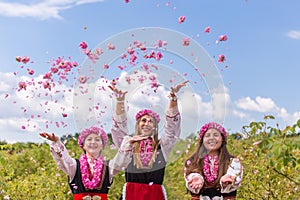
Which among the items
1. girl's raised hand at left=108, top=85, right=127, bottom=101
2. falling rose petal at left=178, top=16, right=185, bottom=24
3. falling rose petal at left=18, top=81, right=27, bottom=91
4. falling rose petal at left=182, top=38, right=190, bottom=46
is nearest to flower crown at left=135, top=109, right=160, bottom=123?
girl's raised hand at left=108, top=85, right=127, bottom=101

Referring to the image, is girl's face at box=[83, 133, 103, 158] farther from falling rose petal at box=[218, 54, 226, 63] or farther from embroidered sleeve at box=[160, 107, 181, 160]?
falling rose petal at box=[218, 54, 226, 63]

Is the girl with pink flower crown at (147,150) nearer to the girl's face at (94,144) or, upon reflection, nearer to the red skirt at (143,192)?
the red skirt at (143,192)

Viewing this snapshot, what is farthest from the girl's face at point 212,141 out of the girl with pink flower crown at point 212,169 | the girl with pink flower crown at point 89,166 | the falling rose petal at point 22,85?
the falling rose petal at point 22,85

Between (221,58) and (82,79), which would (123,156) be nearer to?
(82,79)

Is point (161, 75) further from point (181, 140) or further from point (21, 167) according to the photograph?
point (21, 167)

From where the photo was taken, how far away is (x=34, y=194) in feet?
15.6

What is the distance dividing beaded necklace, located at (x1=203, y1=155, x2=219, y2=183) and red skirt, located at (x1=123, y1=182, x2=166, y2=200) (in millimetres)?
313

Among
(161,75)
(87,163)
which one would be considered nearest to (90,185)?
(87,163)

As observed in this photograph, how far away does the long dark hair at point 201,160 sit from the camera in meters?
3.35

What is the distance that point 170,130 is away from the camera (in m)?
3.40

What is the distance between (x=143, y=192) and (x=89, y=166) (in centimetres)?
44

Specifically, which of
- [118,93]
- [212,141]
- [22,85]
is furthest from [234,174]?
[22,85]

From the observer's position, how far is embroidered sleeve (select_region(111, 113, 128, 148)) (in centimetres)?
346

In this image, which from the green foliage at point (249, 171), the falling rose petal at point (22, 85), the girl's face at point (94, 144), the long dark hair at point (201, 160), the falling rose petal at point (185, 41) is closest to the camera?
the green foliage at point (249, 171)
